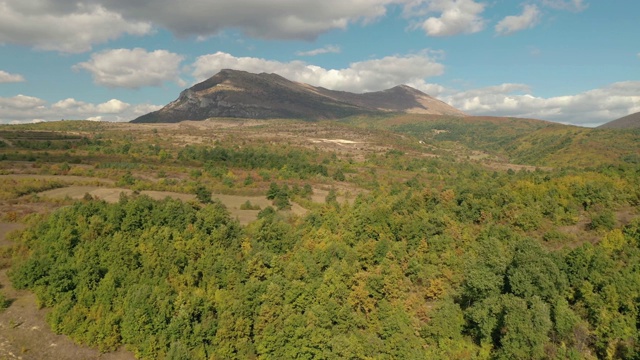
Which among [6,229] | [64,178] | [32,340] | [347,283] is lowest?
[32,340]

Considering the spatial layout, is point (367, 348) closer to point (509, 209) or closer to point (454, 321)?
point (454, 321)

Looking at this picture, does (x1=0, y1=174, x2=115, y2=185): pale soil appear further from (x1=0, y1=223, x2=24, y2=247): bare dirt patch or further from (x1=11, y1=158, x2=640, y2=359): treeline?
(x1=11, y1=158, x2=640, y2=359): treeline

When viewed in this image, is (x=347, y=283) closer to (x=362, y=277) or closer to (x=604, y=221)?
(x=362, y=277)

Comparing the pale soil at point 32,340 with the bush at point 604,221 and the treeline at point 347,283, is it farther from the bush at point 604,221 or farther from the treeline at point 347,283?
the bush at point 604,221

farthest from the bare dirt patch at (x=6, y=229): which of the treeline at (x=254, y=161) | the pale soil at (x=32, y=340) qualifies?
the treeline at (x=254, y=161)

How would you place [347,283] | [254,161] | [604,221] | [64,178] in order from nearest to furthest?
[347,283] < [604,221] < [64,178] < [254,161]

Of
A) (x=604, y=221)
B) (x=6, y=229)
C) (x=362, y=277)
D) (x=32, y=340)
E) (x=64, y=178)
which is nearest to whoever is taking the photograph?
(x=32, y=340)

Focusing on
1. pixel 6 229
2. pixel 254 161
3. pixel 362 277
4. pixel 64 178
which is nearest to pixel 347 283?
pixel 362 277
